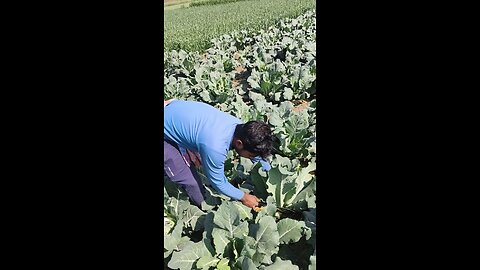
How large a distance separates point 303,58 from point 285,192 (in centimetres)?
436

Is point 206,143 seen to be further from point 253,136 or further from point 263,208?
point 263,208

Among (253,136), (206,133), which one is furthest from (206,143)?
(253,136)

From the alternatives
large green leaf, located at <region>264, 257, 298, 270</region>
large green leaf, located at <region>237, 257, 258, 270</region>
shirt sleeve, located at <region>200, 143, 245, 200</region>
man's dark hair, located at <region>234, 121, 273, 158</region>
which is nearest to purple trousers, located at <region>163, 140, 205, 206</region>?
shirt sleeve, located at <region>200, 143, 245, 200</region>

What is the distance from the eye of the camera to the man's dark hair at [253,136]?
2598 mm

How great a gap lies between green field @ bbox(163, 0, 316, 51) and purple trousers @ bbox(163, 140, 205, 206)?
652 millimetres

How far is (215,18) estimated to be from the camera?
4.87 m

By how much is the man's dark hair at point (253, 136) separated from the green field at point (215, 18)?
0.67 metres

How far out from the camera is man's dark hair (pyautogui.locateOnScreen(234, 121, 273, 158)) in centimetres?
260

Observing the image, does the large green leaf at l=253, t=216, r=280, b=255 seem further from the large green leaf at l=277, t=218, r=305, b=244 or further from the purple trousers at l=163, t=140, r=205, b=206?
the purple trousers at l=163, t=140, r=205, b=206

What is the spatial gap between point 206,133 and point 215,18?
2543 mm

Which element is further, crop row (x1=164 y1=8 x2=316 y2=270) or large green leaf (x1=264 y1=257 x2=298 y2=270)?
crop row (x1=164 y1=8 x2=316 y2=270)

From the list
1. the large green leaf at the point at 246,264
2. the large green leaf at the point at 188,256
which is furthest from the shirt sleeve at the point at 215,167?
the large green leaf at the point at 246,264
